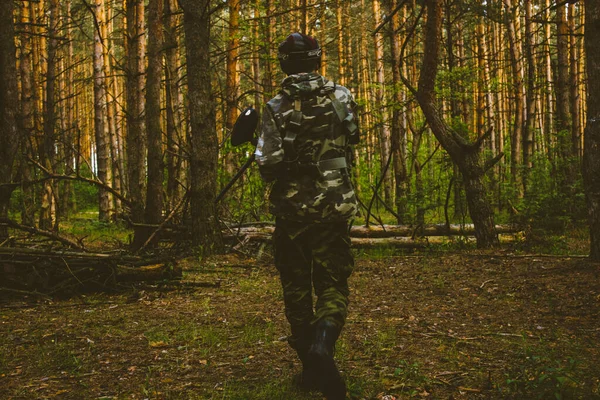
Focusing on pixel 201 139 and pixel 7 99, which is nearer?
pixel 7 99

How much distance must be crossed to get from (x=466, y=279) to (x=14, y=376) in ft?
17.1

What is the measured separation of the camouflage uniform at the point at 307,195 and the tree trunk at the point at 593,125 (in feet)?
14.3

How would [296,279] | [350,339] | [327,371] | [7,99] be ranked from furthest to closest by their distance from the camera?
[7,99], [350,339], [296,279], [327,371]

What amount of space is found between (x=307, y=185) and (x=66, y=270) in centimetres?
415

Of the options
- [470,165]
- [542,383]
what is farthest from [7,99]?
[542,383]

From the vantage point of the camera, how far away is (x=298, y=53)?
344 cm

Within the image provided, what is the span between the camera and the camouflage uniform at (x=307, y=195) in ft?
10.9

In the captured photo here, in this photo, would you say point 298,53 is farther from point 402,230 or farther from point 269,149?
point 402,230

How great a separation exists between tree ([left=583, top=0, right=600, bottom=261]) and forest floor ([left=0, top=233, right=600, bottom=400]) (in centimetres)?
71

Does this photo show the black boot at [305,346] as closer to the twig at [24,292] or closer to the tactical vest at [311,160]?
the tactical vest at [311,160]

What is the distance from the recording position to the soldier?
3.33m

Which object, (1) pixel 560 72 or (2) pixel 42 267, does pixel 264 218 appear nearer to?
(2) pixel 42 267

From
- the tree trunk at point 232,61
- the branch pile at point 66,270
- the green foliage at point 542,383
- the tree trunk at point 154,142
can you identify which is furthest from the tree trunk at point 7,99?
the green foliage at point 542,383

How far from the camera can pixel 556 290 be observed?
585 centimetres
